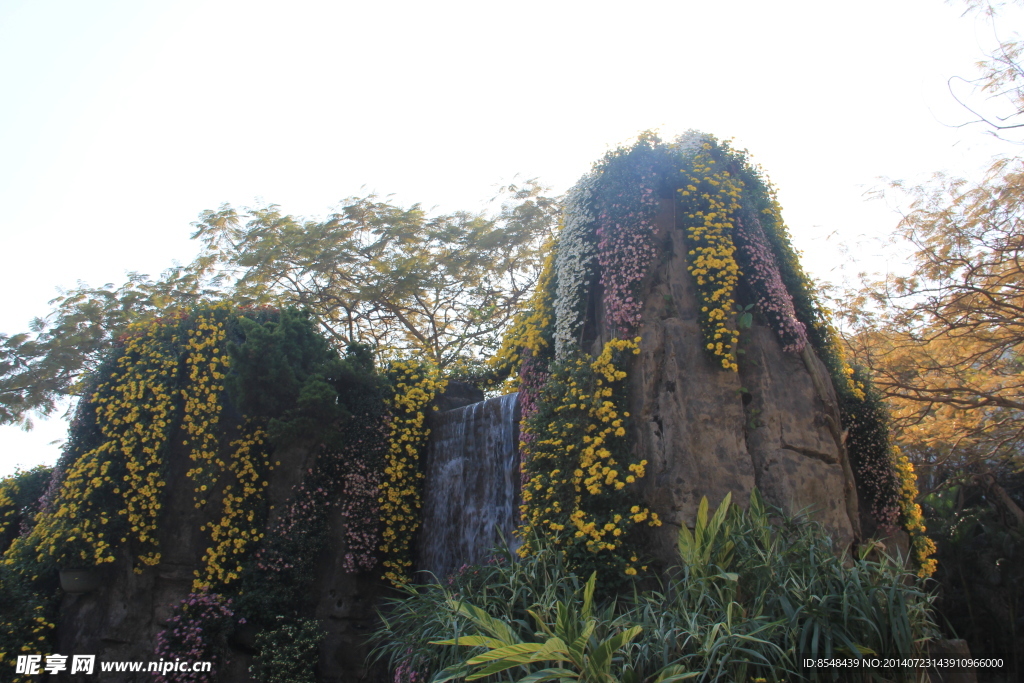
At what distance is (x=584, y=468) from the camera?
681cm

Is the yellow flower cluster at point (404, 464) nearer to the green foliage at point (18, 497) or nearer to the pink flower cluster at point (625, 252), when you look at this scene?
the pink flower cluster at point (625, 252)

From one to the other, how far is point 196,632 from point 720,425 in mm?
6829

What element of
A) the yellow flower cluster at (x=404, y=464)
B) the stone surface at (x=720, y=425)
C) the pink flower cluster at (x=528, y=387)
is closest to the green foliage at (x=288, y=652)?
the yellow flower cluster at (x=404, y=464)

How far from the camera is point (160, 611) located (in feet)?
27.7

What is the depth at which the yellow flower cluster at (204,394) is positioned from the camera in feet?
29.4

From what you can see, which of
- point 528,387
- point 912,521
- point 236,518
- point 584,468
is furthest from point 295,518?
point 912,521

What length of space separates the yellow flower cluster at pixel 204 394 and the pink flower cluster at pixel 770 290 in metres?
7.40

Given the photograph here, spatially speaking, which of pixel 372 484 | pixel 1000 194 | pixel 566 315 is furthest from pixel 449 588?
pixel 1000 194

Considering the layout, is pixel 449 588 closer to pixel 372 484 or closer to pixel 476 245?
pixel 372 484

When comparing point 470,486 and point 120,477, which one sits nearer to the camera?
point 120,477

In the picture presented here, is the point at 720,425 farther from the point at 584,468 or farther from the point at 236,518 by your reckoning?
the point at 236,518

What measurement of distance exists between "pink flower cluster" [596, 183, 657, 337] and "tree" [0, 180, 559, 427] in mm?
5840

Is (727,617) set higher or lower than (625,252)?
lower

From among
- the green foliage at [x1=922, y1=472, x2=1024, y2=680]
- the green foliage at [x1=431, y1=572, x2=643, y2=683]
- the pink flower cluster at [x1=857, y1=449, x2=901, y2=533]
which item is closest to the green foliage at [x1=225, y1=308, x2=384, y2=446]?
the green foliage at [x1=431, y1=572, x2=643, y2=683]
